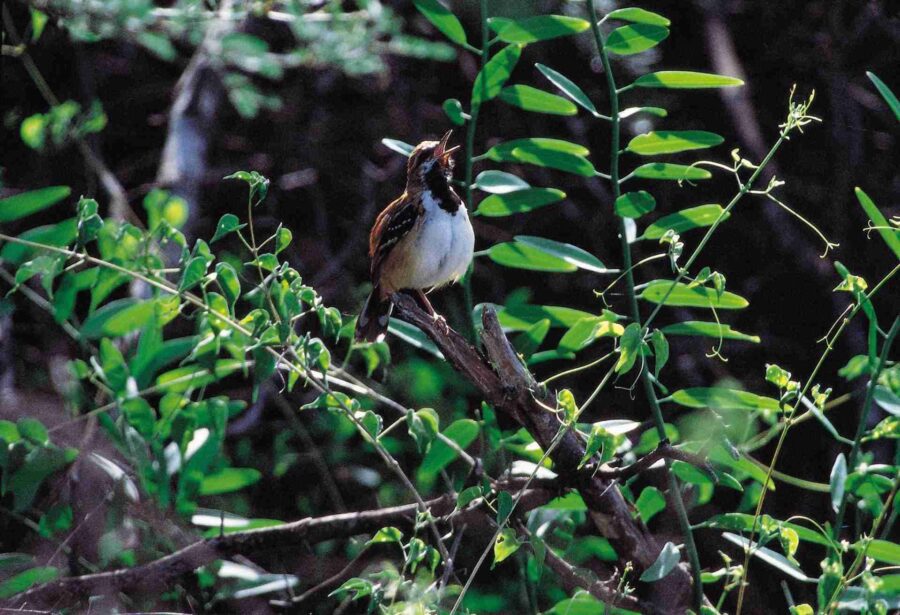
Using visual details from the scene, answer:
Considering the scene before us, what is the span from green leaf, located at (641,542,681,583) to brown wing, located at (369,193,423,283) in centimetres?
207

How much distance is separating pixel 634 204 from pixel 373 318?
5.28 feet

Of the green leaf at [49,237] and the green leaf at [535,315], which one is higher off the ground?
the green leaf at [49,237]

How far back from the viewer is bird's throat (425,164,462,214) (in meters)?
4.54

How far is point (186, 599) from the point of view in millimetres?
3555

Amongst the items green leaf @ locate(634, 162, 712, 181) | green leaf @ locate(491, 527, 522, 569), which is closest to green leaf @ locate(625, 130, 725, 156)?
green leaf @ locate(634, 162, 712, 181)

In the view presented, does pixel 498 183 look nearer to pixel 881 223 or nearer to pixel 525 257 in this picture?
pixel 525 257

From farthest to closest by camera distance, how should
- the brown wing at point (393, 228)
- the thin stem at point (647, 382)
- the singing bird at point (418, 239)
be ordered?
the brown wing at point (393, 228), the singing bird at point (418, 239), the thin stem at point (647, 382)

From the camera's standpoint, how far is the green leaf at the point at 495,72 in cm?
328

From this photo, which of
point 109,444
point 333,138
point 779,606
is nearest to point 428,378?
point 109,444

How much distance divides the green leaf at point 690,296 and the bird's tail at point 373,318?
1386 mm

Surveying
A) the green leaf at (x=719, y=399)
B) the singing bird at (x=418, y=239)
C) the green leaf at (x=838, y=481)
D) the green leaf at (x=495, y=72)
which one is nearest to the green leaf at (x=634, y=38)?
the green leaf at (x=495, y=72)

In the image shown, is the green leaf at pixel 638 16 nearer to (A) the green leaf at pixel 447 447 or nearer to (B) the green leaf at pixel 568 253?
(B) the green leaf at pixel 568 253

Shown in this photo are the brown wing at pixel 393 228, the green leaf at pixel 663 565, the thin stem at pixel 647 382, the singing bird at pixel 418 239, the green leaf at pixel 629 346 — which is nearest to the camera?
the green leaf at pixel 629 346

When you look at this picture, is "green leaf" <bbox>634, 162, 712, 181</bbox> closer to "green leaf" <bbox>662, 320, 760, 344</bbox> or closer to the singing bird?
"green leaf" <bbox>662, 320, 760, 344</bbox>
